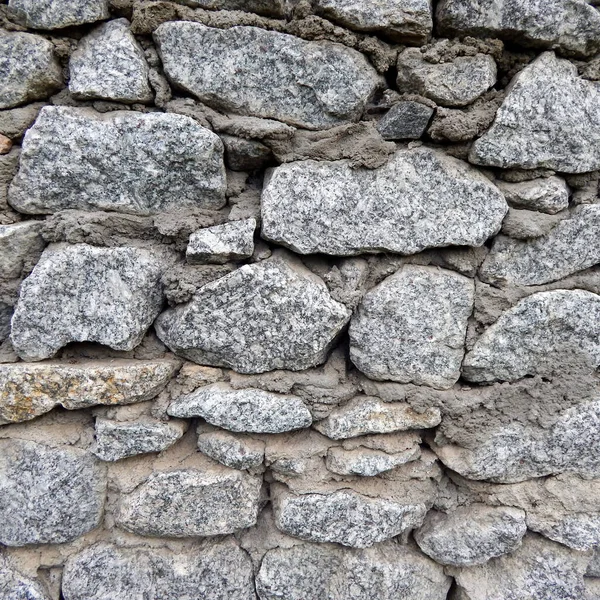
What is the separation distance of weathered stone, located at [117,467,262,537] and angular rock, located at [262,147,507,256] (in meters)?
0.67

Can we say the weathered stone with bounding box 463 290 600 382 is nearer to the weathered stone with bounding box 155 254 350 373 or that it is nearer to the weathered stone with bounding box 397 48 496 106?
the weathered stone with bounding box 155 254 350 373

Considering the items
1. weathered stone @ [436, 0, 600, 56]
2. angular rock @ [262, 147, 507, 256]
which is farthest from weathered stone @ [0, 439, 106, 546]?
weathered stone @ [436, 0, 600, 56]

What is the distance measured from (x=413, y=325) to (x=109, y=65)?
39.8 inches

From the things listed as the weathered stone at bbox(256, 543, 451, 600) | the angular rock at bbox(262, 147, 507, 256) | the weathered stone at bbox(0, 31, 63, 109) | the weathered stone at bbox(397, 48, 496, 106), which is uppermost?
the weathered stone at bbox(397, 48, 496, 106)

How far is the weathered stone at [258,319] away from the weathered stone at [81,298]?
108mm

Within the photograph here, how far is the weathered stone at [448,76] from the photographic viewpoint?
108cm

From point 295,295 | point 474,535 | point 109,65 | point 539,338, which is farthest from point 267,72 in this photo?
point 474,535

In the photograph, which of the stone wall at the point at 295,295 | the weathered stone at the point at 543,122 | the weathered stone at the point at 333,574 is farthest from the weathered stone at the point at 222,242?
the weathered stone at the point at 333,574

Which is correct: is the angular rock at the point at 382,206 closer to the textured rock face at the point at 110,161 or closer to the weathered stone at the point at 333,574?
the textured rock face at the point at 110,161

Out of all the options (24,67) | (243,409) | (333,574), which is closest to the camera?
(24,67)

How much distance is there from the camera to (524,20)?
1054 millimetres

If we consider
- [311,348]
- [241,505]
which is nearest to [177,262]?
[311,348]

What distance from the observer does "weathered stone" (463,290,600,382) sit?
1161 mm

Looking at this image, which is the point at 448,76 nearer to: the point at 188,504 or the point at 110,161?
the point at 110,161
